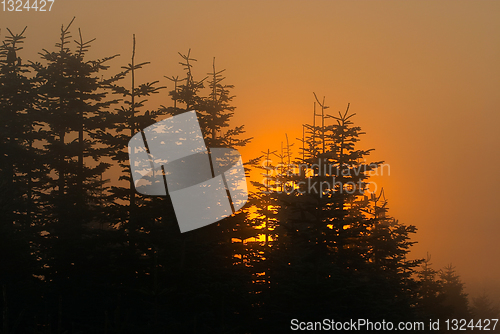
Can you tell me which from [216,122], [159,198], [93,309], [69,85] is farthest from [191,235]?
[69,85]

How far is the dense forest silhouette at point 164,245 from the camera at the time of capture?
61.8 feet

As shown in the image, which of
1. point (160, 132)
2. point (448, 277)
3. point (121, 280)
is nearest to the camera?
point (121, 280)

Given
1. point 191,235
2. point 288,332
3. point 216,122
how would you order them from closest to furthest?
point 288,332, point 191,235, point 216,122

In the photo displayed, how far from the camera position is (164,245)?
844 inches

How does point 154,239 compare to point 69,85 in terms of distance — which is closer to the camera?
point 154,239

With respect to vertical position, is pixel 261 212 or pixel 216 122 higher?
pixel 216 122

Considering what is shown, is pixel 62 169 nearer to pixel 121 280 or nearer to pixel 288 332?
pixel 121 280

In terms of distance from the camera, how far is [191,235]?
24.8 meters

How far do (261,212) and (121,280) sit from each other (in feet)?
46.3

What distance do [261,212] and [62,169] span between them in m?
14.6

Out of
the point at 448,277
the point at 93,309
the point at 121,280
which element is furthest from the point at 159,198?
the point at 448,277

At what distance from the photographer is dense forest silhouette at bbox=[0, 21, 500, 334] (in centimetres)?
1884

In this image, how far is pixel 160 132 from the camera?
27281mm

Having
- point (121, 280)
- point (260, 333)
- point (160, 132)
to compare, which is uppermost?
point (160, 132)
